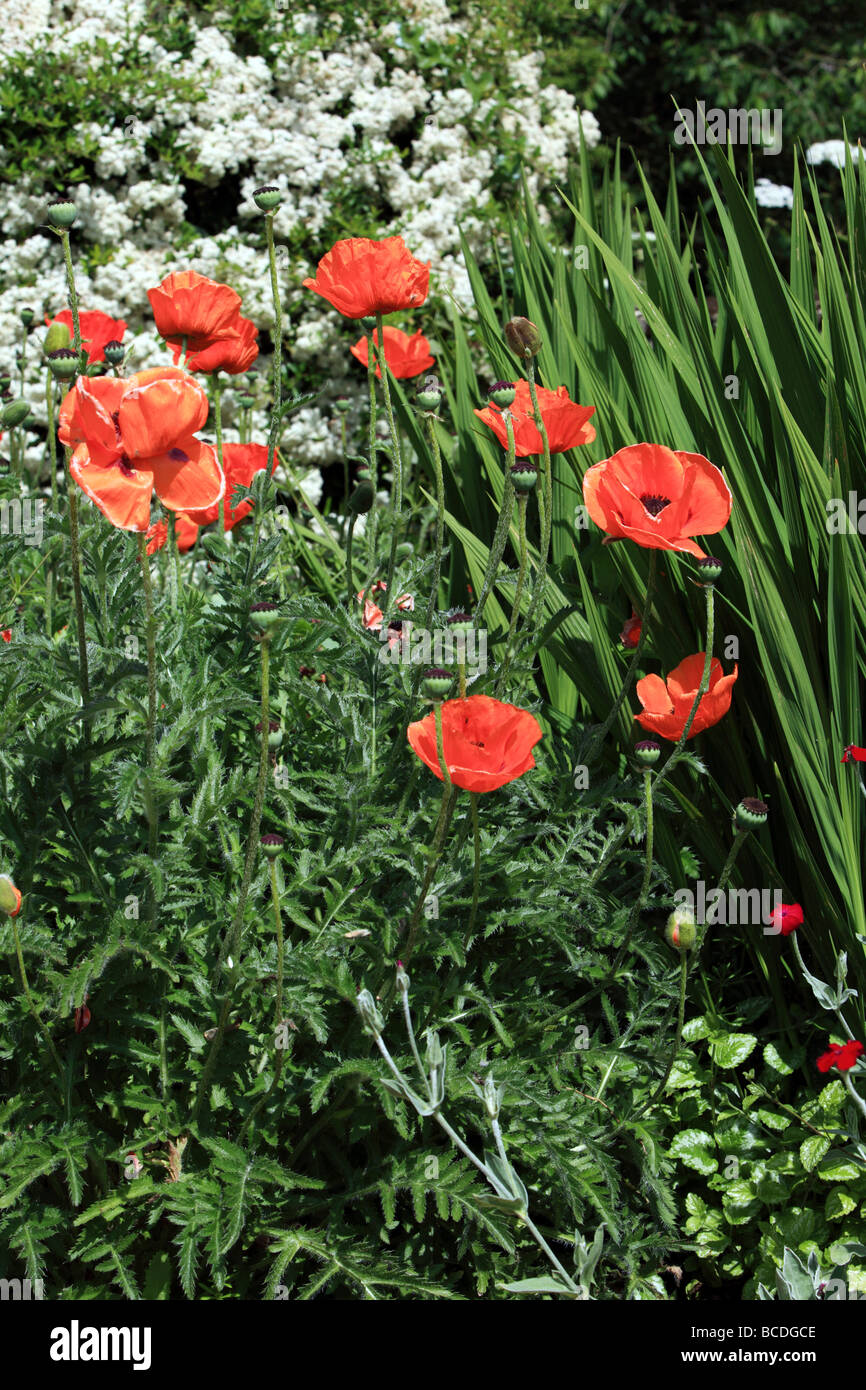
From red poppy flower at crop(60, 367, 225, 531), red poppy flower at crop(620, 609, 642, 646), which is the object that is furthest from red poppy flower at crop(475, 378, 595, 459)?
red poppy flower at crop(60, 367, 225, 531)

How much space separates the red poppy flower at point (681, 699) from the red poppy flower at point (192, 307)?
0.84 m

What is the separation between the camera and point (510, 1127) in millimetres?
1630

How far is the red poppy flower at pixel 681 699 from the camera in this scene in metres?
1.75

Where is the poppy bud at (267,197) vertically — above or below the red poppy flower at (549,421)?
above

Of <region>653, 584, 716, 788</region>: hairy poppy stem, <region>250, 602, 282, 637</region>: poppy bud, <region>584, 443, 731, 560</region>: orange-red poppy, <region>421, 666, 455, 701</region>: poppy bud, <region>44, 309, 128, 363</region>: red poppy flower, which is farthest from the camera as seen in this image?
<region>44, 309, 128, 363</region>: red poppy flower

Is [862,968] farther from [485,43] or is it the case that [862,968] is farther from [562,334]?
[485,43]

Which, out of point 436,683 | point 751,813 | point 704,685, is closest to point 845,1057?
point 751,813

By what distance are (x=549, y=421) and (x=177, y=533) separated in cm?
76

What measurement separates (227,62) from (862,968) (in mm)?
3411

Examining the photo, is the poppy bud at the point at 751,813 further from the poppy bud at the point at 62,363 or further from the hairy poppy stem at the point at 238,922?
the poppy bud at the point at 62,363

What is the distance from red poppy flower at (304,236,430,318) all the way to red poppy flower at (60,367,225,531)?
1.84 ft

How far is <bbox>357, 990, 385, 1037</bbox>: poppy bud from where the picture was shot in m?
1.34

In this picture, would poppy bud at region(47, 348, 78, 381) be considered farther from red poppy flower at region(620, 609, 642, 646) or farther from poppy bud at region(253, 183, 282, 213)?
red poppy flower at region(620, 609, 642, 646)

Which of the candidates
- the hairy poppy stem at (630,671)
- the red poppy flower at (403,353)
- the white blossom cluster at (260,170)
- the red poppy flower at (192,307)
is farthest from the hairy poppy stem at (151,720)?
the white blossom cluster at (260,170)
